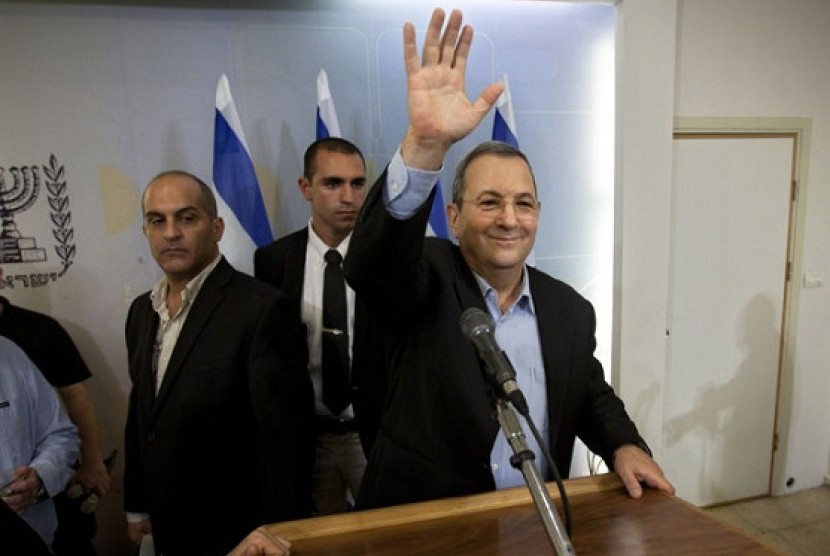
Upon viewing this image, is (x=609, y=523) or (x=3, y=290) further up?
(x=3, y=290)

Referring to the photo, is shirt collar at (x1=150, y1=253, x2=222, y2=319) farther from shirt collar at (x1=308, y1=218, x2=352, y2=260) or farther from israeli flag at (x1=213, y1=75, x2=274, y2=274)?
israeli flag at (x1=213, y1=75, x2=274, y2=274)

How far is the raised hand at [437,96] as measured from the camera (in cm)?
90

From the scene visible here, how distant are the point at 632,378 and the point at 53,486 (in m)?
2.59

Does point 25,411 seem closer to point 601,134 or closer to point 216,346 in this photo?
point 216,346

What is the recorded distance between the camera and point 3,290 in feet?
7.24

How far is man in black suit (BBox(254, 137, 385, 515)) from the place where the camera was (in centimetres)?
197

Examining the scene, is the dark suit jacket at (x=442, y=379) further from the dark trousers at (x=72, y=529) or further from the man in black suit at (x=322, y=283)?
the dark trousers at (x=72, y=529)

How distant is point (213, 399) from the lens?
1.50 m

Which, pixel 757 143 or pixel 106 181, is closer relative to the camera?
pixel 106 181

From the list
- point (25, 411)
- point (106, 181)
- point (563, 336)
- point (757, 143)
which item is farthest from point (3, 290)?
point (757, 143)

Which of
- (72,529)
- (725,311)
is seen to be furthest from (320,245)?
(725,311)

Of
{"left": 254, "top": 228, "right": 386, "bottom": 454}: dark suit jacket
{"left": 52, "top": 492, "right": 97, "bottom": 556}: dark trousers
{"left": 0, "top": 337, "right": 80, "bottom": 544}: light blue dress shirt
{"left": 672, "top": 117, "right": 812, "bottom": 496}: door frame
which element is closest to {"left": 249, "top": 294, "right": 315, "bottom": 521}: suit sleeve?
{"left": 254, "top": 228, "right": 386, "bottom": 454}: dark suit jacket

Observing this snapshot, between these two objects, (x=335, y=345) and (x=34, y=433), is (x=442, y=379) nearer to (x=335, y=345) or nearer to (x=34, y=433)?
(x=335, y=345)

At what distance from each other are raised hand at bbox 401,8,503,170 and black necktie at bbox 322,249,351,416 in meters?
1.11
